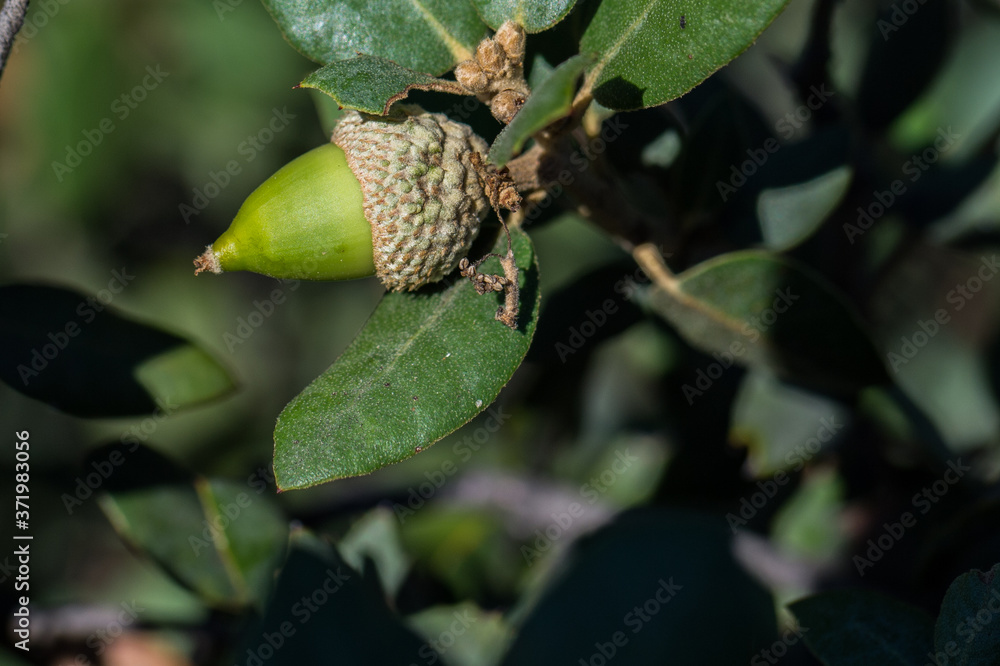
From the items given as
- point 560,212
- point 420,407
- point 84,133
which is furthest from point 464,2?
point 84,133

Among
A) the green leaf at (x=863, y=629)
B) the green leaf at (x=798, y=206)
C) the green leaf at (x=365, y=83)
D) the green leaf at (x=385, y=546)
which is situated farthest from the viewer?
the green leaf at (x=385, y=546)

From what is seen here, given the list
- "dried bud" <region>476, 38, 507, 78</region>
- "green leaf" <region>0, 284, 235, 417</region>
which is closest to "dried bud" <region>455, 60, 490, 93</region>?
"dried bud" <region>476, 38, 507, 78</region>

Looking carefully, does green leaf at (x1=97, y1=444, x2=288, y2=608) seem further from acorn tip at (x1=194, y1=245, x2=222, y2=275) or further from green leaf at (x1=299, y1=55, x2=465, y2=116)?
green leaf at (x1=299, y1=55, x2=465, y2=116)

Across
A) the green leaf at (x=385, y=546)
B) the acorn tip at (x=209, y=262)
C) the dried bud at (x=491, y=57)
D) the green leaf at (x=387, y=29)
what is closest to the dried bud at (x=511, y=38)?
the dried bud at (x=491, y=57)

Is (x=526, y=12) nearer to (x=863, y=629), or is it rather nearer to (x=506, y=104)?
Result: (x=506, y=104)

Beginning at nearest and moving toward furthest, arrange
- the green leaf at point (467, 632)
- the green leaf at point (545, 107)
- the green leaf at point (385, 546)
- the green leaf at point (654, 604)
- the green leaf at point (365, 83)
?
the green leaf at point (545, 107)
the green leaf at point (365, 83)
the green leaf at point (654, 604)
the green leaf at point (467, 632)
the green leaf at point (385, 546)

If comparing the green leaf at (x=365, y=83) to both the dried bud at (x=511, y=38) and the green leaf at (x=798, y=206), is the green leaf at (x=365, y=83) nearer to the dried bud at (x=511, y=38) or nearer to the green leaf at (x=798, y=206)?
the dried bud at (x=511, y=38)

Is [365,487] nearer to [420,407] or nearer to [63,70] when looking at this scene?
[420,407]
